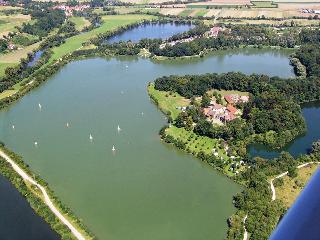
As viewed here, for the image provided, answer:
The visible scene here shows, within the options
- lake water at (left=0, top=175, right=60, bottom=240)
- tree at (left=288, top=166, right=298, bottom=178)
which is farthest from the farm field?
lake water at (left=0, top=175, right=60, bottom=240)

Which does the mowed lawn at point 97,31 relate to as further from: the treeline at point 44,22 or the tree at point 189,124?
the tree at point 189,124

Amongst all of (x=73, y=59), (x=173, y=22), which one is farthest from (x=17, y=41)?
(x=173, y=22)

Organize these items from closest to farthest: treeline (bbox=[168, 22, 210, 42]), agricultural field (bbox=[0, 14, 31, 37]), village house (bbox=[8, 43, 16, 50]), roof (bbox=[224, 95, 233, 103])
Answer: roof (bbox=[224, 95, 233, 103]) → village house (bbox=[8, 43, 16, 50]) → treeline (bbox=[168, 22, 210, 42]) → agricultural field (bbox=[0, 14, 31, 37])

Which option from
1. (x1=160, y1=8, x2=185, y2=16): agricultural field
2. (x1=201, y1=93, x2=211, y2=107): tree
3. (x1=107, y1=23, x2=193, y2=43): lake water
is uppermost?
(x1=201, y1=93, x2=211, y2=107): tree

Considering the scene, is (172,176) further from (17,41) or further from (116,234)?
(17,41)

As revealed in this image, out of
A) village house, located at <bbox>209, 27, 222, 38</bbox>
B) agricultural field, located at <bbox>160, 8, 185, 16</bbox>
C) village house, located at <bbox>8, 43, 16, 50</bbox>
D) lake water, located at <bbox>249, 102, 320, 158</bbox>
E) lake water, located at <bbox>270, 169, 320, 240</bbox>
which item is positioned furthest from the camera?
agricultural field, located at <bbox>160, 8, 185, 16</bbox>

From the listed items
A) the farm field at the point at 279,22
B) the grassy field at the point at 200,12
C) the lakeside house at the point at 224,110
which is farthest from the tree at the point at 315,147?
the grassy field at the point at 200,12

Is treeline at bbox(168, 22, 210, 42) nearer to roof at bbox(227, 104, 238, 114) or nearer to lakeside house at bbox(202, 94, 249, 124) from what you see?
lakeside house at bbox(202, 94, 249, 124)
